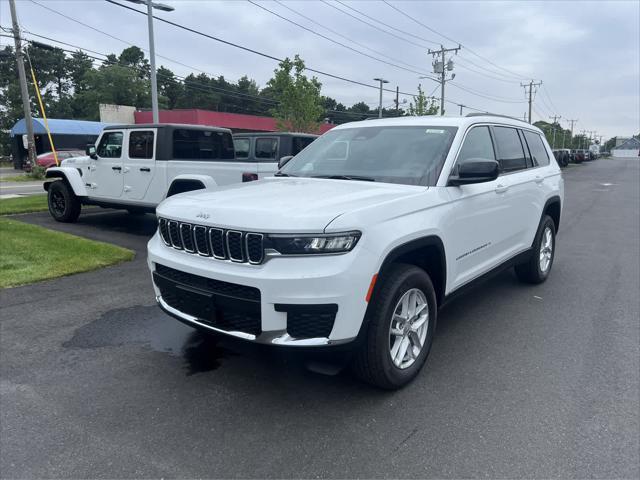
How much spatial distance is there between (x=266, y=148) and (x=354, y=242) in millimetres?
8617

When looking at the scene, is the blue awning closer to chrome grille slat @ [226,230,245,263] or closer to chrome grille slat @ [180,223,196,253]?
chrome grille slat @ [180,223,196,253]

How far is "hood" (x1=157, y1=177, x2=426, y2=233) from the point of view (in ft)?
9.68

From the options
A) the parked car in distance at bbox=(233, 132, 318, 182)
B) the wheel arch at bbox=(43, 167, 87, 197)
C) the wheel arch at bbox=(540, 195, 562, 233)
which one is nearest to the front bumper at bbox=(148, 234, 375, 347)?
the wheel arch at bbox=(540, 195, 562, 233)

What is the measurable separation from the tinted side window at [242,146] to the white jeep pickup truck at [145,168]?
56.3 inches

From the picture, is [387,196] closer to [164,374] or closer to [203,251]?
[203,251]

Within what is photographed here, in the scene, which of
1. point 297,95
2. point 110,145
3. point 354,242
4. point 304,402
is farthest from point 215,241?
point 297,95

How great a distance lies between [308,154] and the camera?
195 inches

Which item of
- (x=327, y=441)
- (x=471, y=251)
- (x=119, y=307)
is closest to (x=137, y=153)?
(x=119, y=307)

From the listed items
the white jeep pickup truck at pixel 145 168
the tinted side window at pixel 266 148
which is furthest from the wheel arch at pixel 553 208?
the tinted side window at pixel 266 148

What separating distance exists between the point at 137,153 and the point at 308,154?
5.48 meters

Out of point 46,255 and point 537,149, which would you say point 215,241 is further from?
point 46,255

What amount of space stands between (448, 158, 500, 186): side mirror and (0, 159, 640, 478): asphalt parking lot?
56.7 inches

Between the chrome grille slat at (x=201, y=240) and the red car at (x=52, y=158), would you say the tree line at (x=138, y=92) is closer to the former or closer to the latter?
the red car at (x=52, y=158)

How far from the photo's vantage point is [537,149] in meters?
6.16
